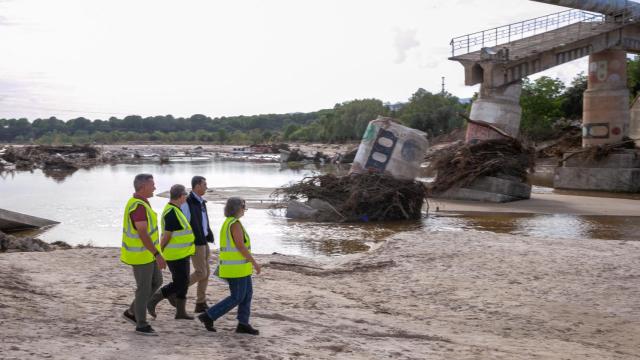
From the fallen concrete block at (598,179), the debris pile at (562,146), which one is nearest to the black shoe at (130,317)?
the fallen concrete block at (598,179)

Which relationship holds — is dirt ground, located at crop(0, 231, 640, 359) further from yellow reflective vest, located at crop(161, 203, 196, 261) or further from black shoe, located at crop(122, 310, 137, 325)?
yellow reflective vest, located at crop(161, 203, 196, 261)

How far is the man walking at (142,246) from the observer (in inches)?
243

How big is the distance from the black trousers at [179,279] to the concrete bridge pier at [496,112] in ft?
65.0

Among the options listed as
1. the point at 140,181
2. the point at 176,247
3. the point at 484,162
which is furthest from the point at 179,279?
the point at 484,162

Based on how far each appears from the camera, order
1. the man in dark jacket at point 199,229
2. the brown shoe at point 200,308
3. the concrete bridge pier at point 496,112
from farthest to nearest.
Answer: the concrete bridge pier at point 496,112 → the brown shoe at point 200,308 → the man in dark jacket at point 199,229

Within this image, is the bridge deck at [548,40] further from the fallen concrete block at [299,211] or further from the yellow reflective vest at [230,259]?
the yellow reflective vest at [230,259]

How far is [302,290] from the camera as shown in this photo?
9055 mm

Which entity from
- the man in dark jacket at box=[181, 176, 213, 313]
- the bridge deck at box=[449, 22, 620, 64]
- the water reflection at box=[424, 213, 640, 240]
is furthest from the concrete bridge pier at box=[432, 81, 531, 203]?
the man in dark jacket at box=[181, 176, 213, 313]

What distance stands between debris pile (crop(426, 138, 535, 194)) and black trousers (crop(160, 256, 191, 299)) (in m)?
18.7

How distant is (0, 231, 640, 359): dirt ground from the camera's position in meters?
5.96

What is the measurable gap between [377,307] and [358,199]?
10777 millimetres

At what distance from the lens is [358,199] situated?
63.2ft

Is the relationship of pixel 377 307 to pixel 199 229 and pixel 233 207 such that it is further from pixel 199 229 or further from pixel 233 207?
pixel 233 207

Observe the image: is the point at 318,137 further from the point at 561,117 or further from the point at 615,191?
the point at 615,191
